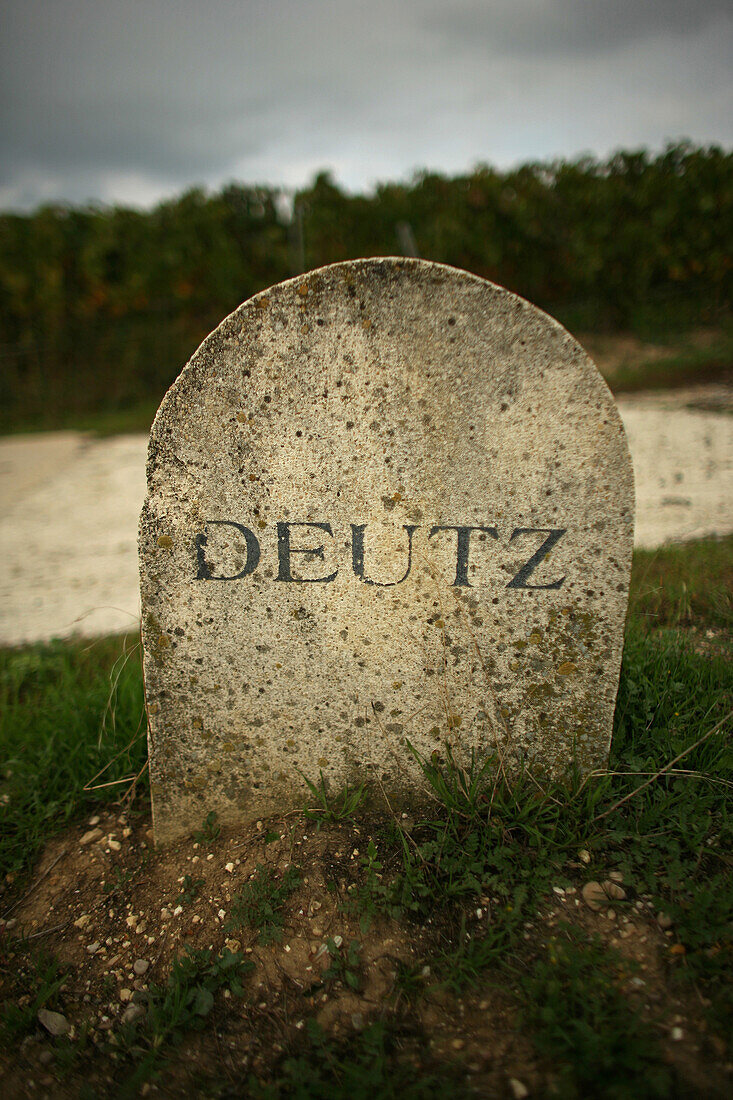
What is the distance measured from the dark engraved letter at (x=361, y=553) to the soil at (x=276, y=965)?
26.2 inches

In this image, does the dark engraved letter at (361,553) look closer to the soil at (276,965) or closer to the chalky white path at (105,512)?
the soil at (276,965)

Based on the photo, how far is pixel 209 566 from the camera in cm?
158

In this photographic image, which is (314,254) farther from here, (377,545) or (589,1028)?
(589,1028)

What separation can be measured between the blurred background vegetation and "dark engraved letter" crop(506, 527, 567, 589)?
8067mm

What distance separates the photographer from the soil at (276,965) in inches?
47.1

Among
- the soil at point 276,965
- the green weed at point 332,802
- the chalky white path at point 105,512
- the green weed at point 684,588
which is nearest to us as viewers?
the soil at point 276,965

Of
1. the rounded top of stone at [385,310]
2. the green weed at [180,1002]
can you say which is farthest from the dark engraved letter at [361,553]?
the green weed at [180,1002]

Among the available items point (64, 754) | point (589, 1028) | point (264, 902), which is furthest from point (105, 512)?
point (589, 1028)

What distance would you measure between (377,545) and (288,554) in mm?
228

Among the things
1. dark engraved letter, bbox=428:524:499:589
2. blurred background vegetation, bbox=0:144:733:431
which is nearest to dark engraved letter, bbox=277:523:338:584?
dark engraved letter, bbox=428:524:499:589

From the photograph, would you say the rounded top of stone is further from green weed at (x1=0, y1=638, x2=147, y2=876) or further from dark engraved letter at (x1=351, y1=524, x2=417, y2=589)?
green weed at (x1=0, y1=638, x2=147, y2=876)

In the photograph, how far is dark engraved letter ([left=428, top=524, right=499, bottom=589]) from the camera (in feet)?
5.06

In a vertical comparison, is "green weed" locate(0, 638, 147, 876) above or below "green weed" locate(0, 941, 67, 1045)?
above

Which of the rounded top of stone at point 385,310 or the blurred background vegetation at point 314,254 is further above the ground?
the blurred background vegetation at point 314,254
